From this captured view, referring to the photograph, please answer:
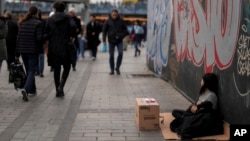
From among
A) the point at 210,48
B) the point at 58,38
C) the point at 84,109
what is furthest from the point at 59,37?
the point at 210,48

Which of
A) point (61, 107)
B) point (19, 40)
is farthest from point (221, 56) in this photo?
point (19, 40)

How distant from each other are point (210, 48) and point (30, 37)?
371cm

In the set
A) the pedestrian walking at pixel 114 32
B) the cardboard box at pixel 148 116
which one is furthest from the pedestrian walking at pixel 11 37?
the cardboard box at pixel 148 116

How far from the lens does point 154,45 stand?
13.8 meters

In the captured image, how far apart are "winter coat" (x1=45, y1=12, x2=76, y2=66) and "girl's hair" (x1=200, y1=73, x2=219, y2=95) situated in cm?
348

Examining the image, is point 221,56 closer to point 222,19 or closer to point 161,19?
point 222,19

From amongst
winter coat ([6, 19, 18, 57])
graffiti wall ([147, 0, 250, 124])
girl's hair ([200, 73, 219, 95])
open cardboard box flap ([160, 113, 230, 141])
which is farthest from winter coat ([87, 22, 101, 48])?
girl's hair ([200, 73, 219, 95])

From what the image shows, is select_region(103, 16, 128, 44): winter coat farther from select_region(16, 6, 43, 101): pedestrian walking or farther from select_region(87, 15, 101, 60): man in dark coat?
select_region(87, 15, 101, 60): man in dark coat

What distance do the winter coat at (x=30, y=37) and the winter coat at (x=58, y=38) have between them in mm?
174

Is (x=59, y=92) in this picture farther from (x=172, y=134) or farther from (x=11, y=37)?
(x=11, y=37)

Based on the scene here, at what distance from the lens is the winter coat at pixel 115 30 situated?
13.4 metres

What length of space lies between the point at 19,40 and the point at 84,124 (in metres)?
3.04

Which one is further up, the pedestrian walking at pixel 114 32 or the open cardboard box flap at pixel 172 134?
the pedestrian walking at pixel 114 32

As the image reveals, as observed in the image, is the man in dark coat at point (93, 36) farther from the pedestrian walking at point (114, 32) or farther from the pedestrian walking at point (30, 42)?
the pedestrian walking at point (30, 42)
